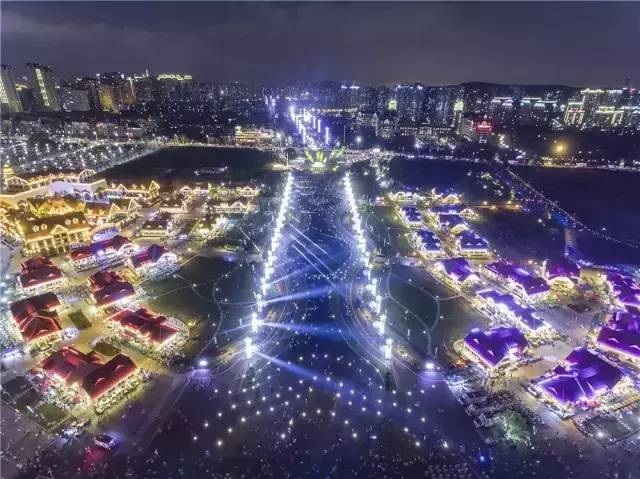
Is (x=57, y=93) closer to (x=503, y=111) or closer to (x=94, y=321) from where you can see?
(x=94, y=321)

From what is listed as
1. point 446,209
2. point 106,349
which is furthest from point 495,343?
point 446,209

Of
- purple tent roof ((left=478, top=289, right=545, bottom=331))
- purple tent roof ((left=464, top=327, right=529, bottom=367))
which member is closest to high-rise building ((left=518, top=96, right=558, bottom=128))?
purple tent roof ((left=478, top=289, right=545, bottom=331))

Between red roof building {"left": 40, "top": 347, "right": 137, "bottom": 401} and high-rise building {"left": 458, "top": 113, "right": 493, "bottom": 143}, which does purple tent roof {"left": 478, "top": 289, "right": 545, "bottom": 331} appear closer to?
red roof building {"left": 40, "top": 347, "right": 137, "bottom": 401}

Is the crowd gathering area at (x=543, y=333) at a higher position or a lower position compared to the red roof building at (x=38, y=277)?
lower

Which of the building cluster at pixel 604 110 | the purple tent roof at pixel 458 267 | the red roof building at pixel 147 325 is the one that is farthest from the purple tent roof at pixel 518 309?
the building cluster at pixel 604 110

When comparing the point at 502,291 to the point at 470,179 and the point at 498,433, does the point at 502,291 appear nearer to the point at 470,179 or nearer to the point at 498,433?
the point at 498,433

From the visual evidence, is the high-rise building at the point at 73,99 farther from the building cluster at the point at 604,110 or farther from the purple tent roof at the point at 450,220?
the building cluster at the point at 604,110
